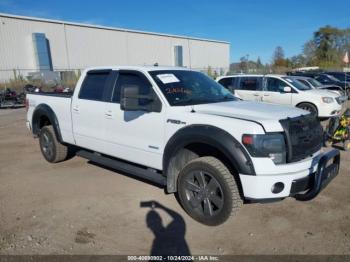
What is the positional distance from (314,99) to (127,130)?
27.7 feet

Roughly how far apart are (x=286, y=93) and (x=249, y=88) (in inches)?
53.0

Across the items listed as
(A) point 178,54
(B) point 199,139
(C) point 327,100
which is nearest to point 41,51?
(A) point 178,54

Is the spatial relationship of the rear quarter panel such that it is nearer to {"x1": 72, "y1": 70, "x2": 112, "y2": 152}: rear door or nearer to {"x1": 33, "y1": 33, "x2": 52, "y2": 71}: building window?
{"x1": 72, "y1": 70, "x2": 112, "y2": 152}: rear door

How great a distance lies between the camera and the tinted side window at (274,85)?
38.3 ft

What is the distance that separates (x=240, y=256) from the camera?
10.9 feet

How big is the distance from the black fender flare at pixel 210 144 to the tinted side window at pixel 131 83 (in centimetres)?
88

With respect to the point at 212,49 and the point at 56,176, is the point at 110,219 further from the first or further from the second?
the point at 212,49

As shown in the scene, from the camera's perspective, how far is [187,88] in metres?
4.69

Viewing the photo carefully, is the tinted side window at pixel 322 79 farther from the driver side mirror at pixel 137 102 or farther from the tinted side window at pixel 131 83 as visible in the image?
the driver side mirror at pixel 137 102

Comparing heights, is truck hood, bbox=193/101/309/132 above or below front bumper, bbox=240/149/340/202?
above

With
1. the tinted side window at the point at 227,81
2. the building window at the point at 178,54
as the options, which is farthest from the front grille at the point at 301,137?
the building window at the point at 178,54

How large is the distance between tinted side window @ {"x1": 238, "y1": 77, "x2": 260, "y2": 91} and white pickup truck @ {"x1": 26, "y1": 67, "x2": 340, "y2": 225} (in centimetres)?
710

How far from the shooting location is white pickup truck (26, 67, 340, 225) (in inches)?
138

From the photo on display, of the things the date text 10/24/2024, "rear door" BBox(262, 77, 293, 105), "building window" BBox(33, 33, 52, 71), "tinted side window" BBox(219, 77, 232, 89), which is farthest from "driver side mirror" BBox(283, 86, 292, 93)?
"building window" BBox(33, 33, 52, 71)
